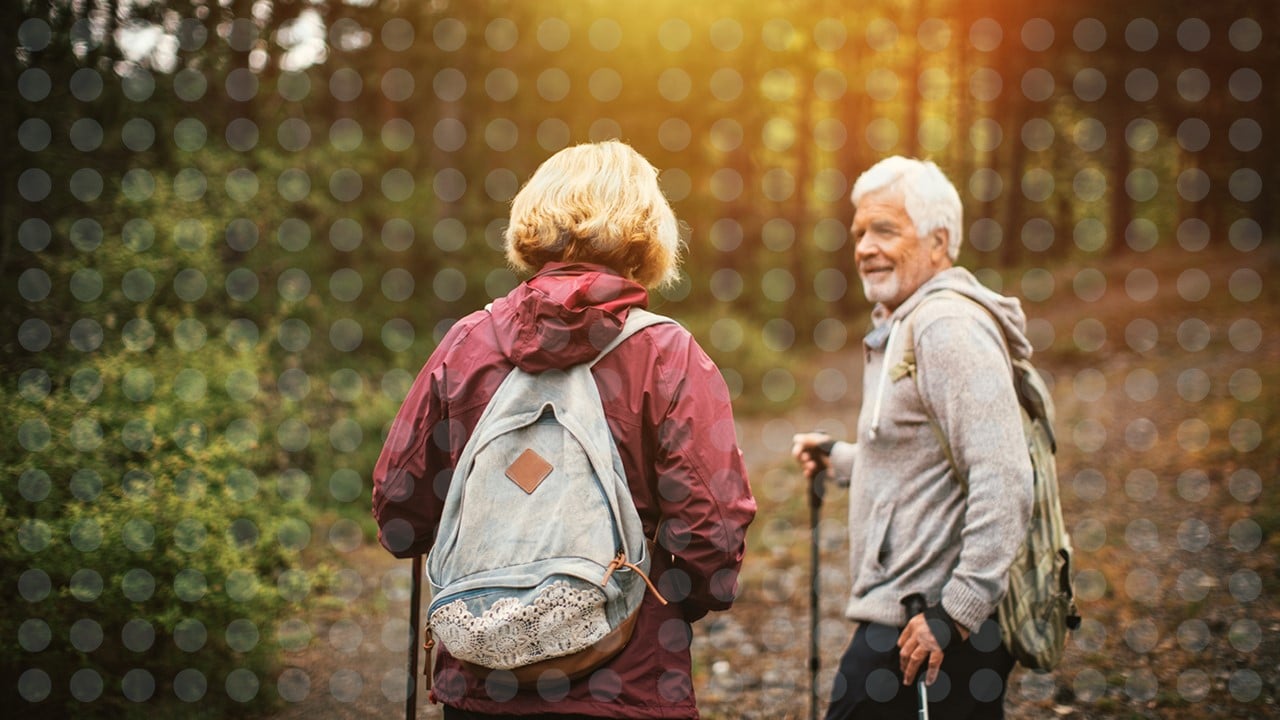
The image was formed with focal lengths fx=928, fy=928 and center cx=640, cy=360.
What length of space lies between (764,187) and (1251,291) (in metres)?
14.0

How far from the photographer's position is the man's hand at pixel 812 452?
3473 mm

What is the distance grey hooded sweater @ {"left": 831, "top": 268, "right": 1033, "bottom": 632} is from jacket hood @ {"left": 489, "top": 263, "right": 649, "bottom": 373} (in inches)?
36.7

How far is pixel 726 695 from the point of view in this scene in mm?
5160

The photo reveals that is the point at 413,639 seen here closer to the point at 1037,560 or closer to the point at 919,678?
the point at 919,678

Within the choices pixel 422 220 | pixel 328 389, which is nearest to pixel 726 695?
pixel 328 389

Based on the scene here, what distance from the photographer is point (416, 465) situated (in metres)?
2.23

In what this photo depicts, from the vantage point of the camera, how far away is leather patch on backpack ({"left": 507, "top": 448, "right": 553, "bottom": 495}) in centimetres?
197

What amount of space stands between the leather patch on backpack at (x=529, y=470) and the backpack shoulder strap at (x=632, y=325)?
244 mm

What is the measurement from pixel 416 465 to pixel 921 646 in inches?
54.2

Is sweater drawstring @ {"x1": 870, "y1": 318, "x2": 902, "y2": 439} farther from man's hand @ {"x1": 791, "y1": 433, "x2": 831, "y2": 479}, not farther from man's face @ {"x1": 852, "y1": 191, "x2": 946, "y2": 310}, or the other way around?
man's hand @ {"x1": 791, "y1": 433, "x2": 831, "y2": 479}

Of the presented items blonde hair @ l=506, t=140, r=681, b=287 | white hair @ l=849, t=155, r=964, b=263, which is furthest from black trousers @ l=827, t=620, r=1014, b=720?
blonde hair @ l=506, t=140, r=681, b=287

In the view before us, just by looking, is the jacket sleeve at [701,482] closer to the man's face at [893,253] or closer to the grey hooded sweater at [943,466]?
the grey hooded sweater at [943,466]

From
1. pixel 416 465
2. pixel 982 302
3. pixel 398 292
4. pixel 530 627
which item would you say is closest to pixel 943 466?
pixel 982 302

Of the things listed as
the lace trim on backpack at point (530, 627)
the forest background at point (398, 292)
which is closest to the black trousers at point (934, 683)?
the lace trim on backpack at point (530, 627)
